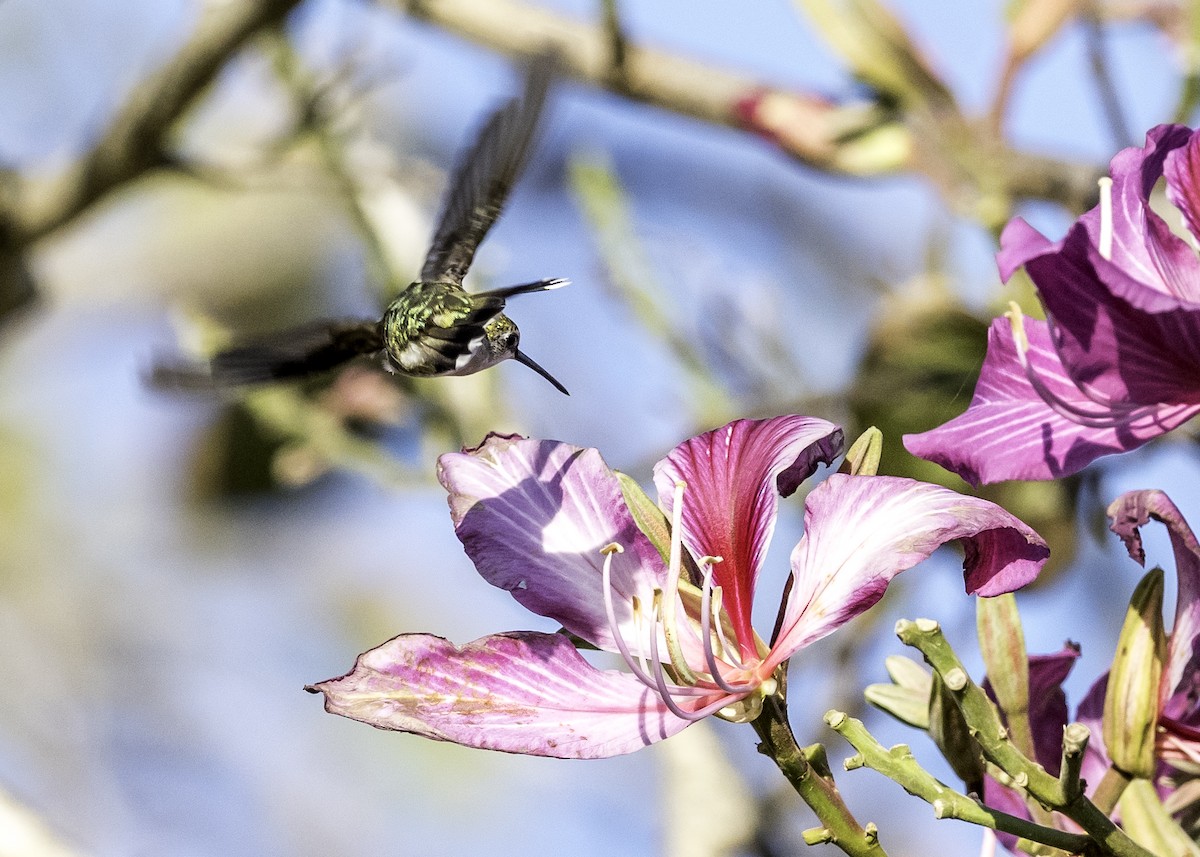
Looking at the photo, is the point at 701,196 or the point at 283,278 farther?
the point at 283,278

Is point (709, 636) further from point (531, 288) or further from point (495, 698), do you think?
point (531, 288)

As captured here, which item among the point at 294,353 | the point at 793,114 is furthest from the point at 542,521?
the point at 793,114

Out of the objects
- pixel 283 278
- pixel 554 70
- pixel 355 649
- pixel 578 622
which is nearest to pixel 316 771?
pixel 355 649

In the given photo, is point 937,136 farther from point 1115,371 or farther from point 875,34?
point 1115,371

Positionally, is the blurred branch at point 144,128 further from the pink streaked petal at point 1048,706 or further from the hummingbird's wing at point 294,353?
the pink streaked petal at point 1048,706

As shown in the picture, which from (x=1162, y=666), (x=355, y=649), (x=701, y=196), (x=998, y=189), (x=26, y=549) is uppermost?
(x=701, y=196)

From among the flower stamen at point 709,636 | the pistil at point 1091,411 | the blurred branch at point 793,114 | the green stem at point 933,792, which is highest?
the blurred branch at point 793,114

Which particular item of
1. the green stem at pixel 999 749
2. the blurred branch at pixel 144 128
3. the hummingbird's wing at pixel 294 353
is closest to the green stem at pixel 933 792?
the green stem at pixel 999 749
